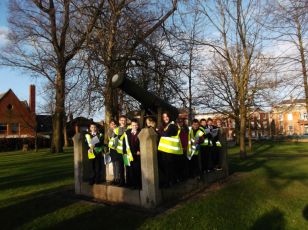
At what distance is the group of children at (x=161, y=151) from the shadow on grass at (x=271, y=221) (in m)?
2.32

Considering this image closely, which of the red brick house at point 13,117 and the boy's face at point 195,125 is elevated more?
the red brick house at point 13,117

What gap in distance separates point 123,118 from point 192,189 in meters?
2.63

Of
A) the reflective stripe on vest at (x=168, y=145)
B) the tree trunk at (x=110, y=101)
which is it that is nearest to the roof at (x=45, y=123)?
the tree trunk at (x=110, y=101)

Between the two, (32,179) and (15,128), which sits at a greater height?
(15,128)

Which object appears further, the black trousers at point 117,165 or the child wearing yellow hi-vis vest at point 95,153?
the child wearing yellow hi-vis vest at point 95,153

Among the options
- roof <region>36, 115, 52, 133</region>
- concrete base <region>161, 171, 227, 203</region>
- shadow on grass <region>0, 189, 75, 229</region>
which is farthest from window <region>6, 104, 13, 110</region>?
concrete base <region>161, 171, 227, 203</region>

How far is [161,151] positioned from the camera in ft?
27.6

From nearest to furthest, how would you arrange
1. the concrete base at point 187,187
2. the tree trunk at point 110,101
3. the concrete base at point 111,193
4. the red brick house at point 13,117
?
the concrete base at point 111,193
the concrete base at point 187,187
the tree trunk at point 110,101
the red brick house at point 13,117

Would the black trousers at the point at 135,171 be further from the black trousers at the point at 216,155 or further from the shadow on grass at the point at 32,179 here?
the shadow on grass at the point at 32,179

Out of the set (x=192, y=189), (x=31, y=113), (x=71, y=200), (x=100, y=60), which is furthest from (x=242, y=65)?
(x=31, y=113)

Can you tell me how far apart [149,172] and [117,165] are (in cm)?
214

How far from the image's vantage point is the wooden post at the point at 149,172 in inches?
299

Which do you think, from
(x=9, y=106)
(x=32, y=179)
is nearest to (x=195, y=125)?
(x=32, y=179)

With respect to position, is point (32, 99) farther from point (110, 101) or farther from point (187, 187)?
point (187, 187)
